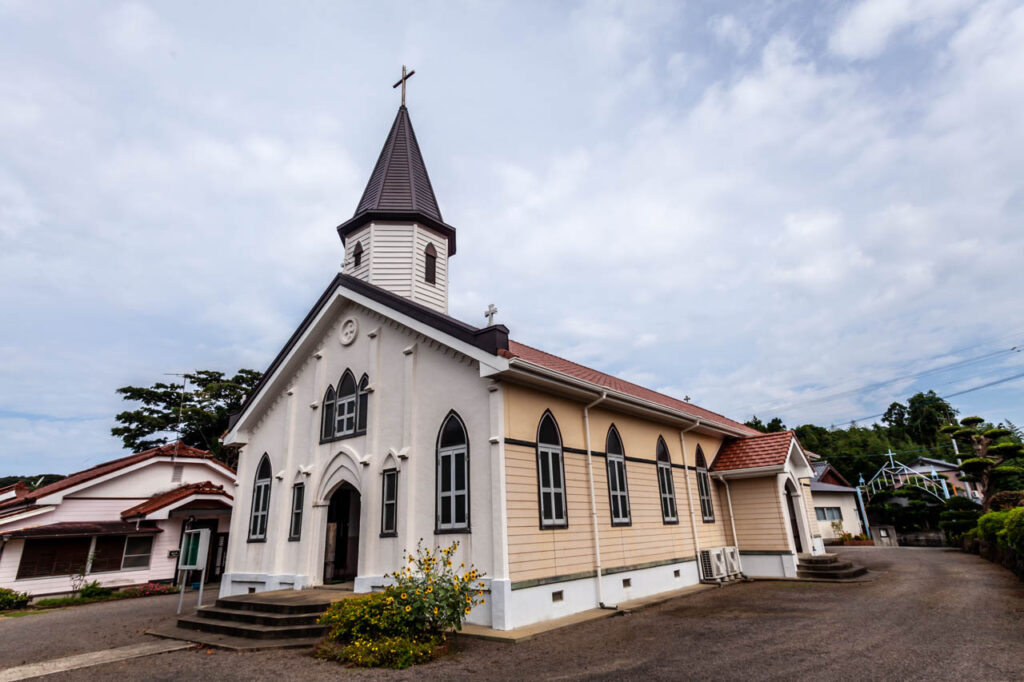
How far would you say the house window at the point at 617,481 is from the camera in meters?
11.9

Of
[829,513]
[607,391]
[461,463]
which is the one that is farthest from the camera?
[829,513]

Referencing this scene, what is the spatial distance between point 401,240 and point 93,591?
15113 mm

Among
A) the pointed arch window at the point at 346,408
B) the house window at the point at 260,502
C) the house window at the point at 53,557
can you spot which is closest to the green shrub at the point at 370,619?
the pointed arch window at the point at 346,408

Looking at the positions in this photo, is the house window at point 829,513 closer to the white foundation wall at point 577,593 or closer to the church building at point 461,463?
the church building at point 461,463

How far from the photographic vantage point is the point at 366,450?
11742 mm

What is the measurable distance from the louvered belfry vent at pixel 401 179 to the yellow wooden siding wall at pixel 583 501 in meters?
7.63

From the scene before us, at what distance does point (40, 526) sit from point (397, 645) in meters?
17.6

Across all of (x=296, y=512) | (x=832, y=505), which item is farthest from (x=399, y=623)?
(x=832, y=505)

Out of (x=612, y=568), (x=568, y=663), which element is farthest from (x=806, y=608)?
(x=568, y=663)

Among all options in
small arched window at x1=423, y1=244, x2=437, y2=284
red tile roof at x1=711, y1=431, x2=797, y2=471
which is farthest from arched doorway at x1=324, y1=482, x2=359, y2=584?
red tile roof at x1=711, y1=431, x2=797, y2=471

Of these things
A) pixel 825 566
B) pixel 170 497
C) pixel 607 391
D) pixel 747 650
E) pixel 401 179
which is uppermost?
pixel 401 179

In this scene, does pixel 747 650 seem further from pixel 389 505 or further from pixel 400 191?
pixel 400 191

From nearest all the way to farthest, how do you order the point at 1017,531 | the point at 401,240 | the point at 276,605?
the point at 276,605
the point at 1017,531
the point at 401,240

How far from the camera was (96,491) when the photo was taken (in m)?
19.8
